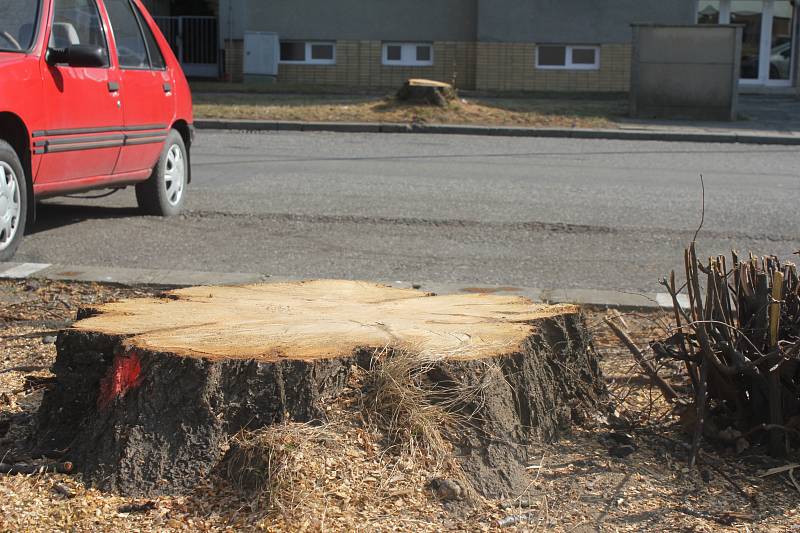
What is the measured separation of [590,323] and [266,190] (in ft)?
16.3

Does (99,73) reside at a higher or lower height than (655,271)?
higher

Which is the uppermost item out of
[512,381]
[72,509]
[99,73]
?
[99,73]

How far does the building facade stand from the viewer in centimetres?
2359

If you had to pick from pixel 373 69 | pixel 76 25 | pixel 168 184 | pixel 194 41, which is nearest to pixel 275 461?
pixel 76 25

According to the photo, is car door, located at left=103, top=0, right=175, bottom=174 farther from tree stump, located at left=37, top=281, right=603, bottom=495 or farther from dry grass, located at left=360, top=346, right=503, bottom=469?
dry grass, located at left=360, top=346, right=503, bottom=469

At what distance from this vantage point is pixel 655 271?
6.54 m

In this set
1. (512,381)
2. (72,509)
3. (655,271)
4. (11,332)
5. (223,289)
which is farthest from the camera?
(655,271)

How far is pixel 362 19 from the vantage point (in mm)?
24516

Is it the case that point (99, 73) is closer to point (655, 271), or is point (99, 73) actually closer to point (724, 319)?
point (655, 271)

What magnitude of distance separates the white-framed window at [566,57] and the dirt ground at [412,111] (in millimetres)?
3918

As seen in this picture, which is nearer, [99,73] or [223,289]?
[223,289]

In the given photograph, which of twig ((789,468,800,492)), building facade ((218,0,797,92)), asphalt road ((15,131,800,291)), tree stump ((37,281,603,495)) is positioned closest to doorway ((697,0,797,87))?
building facade ((218,0,797,92))

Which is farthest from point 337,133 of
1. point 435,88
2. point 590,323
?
point 590,323

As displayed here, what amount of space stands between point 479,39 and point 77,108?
706 inches
